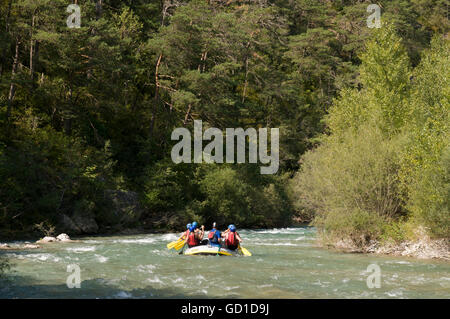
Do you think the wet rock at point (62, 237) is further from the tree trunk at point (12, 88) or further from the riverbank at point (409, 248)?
the riverbank at point (409, 248)

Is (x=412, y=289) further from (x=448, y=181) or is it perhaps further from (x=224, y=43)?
(x=224, y=43)

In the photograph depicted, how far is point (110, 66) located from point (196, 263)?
17.9 meters

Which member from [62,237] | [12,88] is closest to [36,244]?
[62,237]

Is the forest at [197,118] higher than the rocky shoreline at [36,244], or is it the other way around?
the forest at [197,118]

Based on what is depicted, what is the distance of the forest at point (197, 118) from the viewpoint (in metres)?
22.1

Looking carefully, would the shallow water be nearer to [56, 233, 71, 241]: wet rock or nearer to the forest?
[56, 233, 71, 241]: wet rock

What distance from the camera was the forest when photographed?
22062mm

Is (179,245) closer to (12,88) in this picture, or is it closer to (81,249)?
(81,249)

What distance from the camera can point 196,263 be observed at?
18203mm

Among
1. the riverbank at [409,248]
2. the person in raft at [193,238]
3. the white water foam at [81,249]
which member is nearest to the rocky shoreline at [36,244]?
the white water foam at [81,249]

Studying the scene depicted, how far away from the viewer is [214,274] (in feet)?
52.0

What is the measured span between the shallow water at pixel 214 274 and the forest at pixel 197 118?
3.34 metres

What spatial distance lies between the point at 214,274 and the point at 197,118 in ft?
84.5
